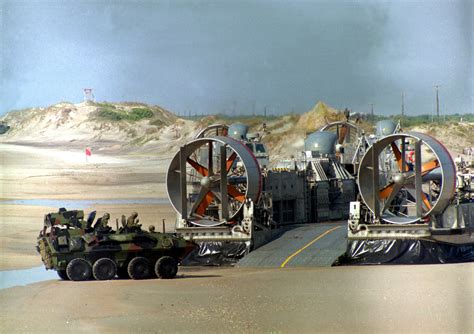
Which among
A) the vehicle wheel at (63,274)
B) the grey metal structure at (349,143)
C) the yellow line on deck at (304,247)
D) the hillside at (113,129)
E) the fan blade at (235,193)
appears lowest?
the vehicle wheel at (63,274)

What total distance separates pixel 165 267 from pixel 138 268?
557 millimetres

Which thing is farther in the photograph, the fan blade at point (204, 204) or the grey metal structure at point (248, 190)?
the fan blade at point (204, 204)

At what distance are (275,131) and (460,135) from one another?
1659cm

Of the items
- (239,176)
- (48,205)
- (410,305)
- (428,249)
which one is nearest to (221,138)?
(239,176)

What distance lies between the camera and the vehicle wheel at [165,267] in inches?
808

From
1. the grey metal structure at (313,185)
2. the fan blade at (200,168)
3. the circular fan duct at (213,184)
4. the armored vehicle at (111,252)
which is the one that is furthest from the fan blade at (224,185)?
the armored vehicle at (111,252)

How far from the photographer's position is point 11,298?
17.9 m

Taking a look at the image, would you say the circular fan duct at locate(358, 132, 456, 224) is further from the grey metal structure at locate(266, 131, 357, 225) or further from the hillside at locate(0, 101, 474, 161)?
the hillside at locate(0, 101, 474, 161)

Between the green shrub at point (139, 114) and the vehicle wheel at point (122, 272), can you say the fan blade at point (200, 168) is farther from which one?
the green shrub at point (139, 114)

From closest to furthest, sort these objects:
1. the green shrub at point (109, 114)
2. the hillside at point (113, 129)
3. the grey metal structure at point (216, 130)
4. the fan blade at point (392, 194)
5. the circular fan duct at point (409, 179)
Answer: the circular fan duct at point (409, 179), the fan blade at point (392, 194), the grey metal structure at point (216, 130), the hillside at point (113, 129), the green shrub at point (109, 114)

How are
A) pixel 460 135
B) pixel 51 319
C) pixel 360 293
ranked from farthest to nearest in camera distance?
pixel 460 135
pixel 360 293
pixel 51 319

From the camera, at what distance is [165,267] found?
2058 cm

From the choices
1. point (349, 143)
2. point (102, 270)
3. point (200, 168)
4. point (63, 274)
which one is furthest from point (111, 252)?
point (349, 143)

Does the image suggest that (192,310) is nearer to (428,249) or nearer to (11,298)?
(11,298)
